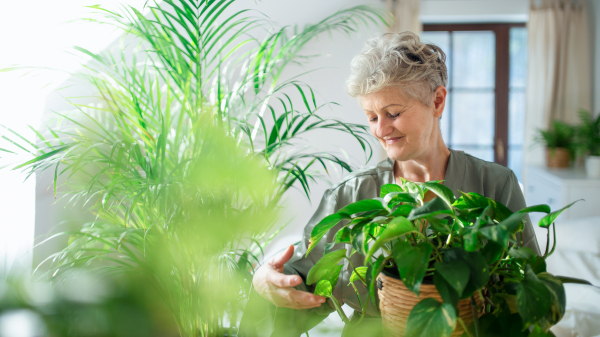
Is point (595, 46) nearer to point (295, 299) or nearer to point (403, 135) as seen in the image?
point (403, 135)

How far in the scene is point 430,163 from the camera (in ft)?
3.65

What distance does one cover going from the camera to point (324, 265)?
514mm

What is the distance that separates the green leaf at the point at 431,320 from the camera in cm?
35

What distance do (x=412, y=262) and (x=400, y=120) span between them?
65 cm

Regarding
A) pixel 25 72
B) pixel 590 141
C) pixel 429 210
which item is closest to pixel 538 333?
pixel 429 210

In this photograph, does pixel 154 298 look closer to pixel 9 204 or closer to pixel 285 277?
pixel 285 277

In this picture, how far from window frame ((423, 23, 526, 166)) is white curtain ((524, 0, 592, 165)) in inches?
10.7

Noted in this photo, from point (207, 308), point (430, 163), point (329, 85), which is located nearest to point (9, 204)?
point (207, 308)

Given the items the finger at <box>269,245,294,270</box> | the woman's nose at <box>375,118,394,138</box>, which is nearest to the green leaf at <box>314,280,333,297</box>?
the finger at <box>269,245,294,270</box>

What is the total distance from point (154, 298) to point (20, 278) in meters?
0.09

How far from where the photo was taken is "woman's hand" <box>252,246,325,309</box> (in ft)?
2.02

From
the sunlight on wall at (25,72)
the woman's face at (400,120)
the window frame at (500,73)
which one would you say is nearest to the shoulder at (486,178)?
the woman's face at (400,120)

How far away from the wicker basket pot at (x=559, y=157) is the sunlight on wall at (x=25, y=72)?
11.0ft

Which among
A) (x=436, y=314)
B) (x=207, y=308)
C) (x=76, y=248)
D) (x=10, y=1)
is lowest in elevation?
(x=207, y=308)
